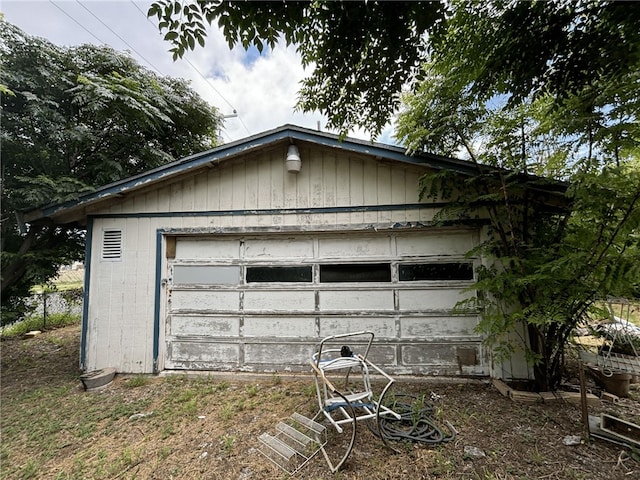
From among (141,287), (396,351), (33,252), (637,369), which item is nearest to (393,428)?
(396,351)

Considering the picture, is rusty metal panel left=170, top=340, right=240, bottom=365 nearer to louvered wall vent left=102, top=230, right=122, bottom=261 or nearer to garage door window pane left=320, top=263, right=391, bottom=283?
louvered wall vent left=102, top=230, right=122, bottom=261

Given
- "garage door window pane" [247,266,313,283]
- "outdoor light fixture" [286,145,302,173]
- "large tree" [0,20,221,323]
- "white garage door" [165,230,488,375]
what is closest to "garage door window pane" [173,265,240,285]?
"white garage door" [165,230,488,375]

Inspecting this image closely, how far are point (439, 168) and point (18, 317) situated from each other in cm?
820

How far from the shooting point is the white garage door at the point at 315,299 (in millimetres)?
3971

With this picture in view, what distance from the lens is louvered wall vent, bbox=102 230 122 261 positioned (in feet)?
14.4

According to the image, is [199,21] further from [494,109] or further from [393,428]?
[393,428]

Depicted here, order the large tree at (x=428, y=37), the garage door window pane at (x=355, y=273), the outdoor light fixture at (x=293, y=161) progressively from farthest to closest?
the garage door window pane at (x=355, y=273)
the outdoor light fixture at (x=293, y=161)
the large tree at (x=428, y=37)

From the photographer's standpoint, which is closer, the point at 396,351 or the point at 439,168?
the point at 439,168

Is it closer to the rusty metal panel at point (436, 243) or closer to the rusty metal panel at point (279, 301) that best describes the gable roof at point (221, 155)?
the rusty metal panel at point (436, 243)

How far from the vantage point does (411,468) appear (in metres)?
2.24

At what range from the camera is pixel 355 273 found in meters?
4.21

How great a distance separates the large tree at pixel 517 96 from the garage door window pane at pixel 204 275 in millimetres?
2824

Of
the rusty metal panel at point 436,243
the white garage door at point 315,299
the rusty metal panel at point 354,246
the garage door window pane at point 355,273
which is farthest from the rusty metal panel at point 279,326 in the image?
the rusty metal panel at point 436,243

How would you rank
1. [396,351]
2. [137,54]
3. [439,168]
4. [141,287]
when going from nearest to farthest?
[439,168] < [396,351] < [141,287] < [137,54]
